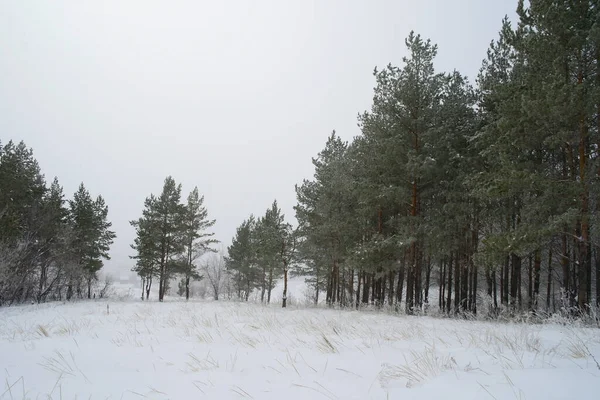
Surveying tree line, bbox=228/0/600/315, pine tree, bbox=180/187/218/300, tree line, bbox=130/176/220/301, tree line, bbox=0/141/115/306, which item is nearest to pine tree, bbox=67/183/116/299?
tree line, bbox=0/141/115/306

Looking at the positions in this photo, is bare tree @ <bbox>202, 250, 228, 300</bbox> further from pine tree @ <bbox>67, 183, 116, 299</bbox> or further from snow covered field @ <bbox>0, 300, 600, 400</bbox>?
snow covered field @ <bbox>0, 300, 600, 400</bbox>

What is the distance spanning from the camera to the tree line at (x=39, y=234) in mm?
20500

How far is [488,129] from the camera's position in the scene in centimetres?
1248

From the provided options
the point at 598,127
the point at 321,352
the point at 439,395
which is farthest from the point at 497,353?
the point at 598,127

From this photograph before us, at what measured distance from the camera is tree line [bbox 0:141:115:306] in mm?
20500

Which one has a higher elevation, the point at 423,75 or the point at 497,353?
the point at 423,75

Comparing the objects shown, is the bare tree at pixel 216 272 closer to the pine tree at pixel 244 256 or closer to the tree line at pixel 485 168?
the pine tree at pixel 244 256

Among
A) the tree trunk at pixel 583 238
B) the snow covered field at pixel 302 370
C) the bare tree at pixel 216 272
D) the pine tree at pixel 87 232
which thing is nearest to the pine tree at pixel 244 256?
the bare tree at pixel 216 272

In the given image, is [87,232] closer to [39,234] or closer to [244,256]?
[39,234]

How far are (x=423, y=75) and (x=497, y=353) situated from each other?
1418 centimetres

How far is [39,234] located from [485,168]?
1293 inches

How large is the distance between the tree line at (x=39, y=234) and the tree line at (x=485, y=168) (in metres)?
20.3

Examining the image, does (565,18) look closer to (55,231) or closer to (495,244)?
(495,244)

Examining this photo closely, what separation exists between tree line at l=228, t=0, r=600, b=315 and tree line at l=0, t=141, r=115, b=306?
2025 cm
